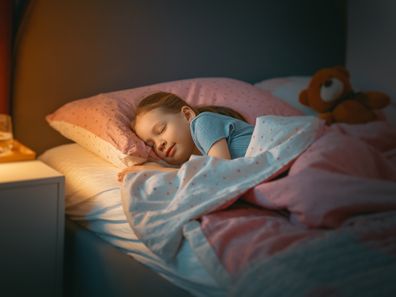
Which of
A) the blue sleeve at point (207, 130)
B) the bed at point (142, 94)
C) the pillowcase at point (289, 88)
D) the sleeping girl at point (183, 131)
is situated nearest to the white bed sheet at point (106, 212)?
the bed at point (142, 94)

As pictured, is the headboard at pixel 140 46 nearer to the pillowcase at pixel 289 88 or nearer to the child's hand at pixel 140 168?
the pillowcase at pixel 289 88

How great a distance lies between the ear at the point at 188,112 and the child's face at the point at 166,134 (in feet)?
0.11

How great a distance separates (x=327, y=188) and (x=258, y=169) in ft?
0.64

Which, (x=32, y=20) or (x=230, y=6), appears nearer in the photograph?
(x=32, y=20)

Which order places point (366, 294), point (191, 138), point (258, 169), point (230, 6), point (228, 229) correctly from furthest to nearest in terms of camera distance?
point (230, 6) < point (191, 138) < point (258, 169) < point (228, 229) < point (366, 294)

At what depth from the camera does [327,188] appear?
94 centimetres

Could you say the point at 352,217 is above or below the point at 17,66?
below

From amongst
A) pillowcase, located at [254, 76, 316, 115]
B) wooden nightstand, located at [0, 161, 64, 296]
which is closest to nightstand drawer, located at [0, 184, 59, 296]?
wooden nightstand, located at [0, 161, 64, 296]

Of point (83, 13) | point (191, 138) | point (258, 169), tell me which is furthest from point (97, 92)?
point (258, 169)

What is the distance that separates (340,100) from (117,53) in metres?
0.88

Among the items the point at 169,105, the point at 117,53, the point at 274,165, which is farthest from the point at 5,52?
the point at 274,165

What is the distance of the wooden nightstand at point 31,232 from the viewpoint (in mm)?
1203

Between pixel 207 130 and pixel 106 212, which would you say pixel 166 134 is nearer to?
pixel 207 130

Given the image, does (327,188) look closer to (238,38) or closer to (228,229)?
(228,229)
